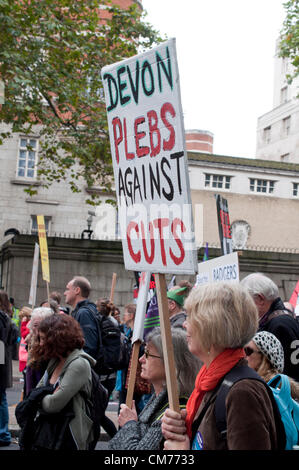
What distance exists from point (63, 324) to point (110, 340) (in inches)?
85.3

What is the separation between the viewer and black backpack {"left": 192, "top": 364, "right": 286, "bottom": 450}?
2.21m

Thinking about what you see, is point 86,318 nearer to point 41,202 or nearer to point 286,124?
point 41,202

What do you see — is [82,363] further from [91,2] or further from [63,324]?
[91,2]

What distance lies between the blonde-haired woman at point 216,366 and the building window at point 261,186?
130ft

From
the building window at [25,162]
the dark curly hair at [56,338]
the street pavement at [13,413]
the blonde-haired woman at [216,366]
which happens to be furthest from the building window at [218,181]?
the blonde-haired woman at [216,366]

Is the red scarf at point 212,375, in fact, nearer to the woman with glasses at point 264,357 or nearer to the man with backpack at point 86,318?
the woman with glasses at point 264,357

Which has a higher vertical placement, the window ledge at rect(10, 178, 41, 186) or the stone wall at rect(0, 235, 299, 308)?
the window ledge at rect(10, 178, 41, 186)

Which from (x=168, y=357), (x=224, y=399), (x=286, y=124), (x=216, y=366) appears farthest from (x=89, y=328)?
(x=286, y=124)

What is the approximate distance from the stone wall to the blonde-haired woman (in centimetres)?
1539

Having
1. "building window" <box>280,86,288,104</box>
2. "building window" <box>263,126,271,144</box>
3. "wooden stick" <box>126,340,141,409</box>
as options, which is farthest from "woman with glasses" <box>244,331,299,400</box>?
"building window" <box>280,86,288,104</box>

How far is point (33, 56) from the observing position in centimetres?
1433

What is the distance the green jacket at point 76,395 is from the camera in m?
4.04

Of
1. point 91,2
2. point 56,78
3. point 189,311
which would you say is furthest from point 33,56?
point 189,311

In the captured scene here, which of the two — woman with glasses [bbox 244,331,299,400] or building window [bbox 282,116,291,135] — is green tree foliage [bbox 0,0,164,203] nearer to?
woman with glasses [bbox 244,331,299,400]
